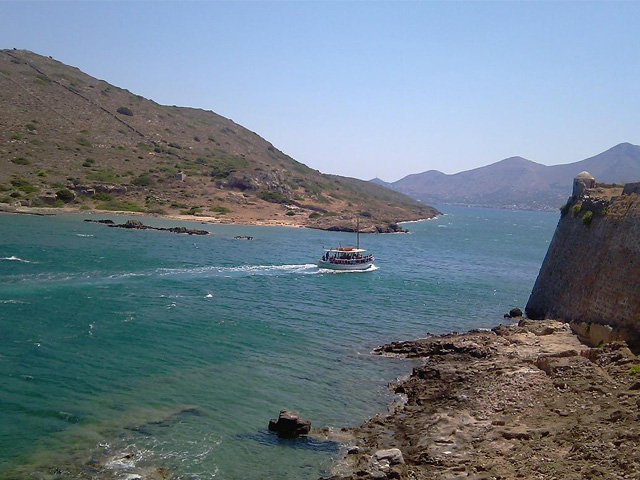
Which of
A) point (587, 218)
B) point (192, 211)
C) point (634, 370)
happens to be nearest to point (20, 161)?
point (192, 211)

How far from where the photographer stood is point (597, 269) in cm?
2548

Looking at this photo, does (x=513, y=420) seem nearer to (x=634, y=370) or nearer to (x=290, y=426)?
(x=634, y=370)

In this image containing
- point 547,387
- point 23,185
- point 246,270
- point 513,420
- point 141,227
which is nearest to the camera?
point 513,420

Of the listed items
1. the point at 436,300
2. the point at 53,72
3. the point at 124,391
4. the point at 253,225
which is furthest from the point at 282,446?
the point at 53,72

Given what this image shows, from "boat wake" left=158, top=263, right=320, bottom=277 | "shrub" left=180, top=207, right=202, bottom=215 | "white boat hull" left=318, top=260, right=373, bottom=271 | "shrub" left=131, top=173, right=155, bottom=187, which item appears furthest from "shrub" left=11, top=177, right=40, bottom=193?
"white boat hull" left=318, top=260, right=373, bottom=271

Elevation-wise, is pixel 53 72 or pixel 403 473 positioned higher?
pixel 53 72

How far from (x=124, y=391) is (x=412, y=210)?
142m

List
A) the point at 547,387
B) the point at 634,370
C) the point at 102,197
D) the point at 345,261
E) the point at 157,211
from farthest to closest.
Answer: the point at 157,211 < the point at 102,197 < the point at 345,261 < the point at 547,387 < the point at 634,370

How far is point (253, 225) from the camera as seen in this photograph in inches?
3477

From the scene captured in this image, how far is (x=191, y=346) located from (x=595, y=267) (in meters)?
18.8

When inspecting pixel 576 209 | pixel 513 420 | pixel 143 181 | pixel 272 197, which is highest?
pixel 143 181

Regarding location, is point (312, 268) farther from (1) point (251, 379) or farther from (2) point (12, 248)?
(1) point (251, 379)

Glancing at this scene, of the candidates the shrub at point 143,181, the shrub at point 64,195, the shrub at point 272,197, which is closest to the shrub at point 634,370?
the shrub at point 64,195

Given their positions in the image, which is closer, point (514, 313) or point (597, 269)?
point (597, 269)
